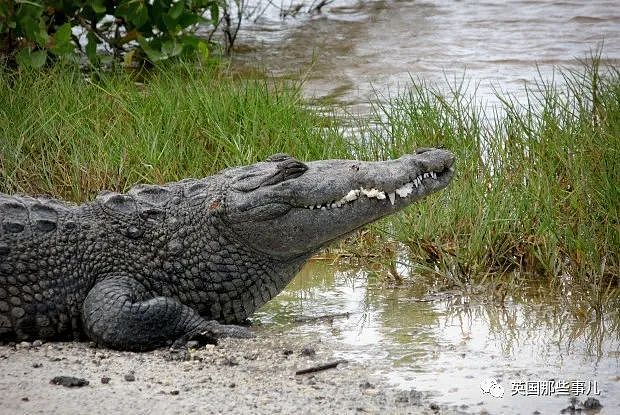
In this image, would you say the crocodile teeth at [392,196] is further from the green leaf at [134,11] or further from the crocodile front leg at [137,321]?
the green leaf at [134,11]

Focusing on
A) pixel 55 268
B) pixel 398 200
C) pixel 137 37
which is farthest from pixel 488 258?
pixel 137 37

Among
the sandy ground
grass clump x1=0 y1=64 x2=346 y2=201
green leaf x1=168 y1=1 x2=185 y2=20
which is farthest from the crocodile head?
green leaf x1=168 y1=1 x2=185 y2=20

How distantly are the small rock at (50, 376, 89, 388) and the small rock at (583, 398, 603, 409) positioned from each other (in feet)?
6.05

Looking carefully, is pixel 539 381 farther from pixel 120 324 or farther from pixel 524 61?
pixel 524 61

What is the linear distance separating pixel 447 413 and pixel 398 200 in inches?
55.1

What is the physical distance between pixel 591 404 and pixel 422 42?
9.38m

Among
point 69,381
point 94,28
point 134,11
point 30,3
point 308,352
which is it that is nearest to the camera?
point 69,381

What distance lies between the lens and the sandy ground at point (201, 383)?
3.91 metres

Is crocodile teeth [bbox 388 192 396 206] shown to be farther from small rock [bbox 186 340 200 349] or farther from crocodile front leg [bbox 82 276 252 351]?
small rock [bbox 186 340 200 349]

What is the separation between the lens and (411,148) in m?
6.75

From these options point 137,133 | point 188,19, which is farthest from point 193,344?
point 188,19

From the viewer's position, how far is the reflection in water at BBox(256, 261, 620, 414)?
13.8ft

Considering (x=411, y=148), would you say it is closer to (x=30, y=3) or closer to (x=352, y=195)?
(x=352, y=195)

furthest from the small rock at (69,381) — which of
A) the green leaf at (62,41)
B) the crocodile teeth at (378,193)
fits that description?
the green leaf at (62,41)
